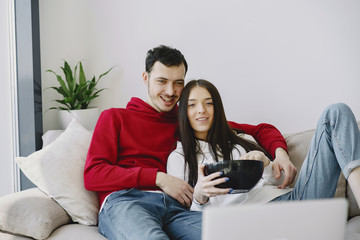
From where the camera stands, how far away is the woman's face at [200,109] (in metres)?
1.71

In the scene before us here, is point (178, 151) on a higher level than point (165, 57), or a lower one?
lower

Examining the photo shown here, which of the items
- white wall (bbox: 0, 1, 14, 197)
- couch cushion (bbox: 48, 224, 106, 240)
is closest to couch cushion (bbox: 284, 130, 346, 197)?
couch cushion (bbox: 48, 224, 106, 240)

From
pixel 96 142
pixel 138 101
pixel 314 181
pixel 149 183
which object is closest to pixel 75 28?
pixel 138 101

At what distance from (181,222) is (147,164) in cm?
37

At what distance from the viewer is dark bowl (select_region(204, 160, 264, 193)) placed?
1186 millimetres

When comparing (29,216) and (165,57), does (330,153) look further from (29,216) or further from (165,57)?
(29,216)

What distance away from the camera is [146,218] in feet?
4.52

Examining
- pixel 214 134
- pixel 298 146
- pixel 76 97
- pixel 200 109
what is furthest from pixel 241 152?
pixel 76 97

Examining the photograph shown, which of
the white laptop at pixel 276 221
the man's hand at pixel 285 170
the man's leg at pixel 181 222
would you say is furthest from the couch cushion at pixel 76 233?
the white laptop at pixel 276 221

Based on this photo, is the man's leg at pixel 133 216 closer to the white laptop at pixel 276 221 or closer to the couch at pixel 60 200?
the couch at pixel 60 200

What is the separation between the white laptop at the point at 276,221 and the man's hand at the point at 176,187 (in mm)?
807

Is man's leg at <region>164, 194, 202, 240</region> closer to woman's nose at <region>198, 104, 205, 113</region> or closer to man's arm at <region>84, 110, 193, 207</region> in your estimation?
man's arm at <region>84, 110, 193, 207</region>

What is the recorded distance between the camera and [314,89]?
2230 mm

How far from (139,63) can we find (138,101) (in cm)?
73
